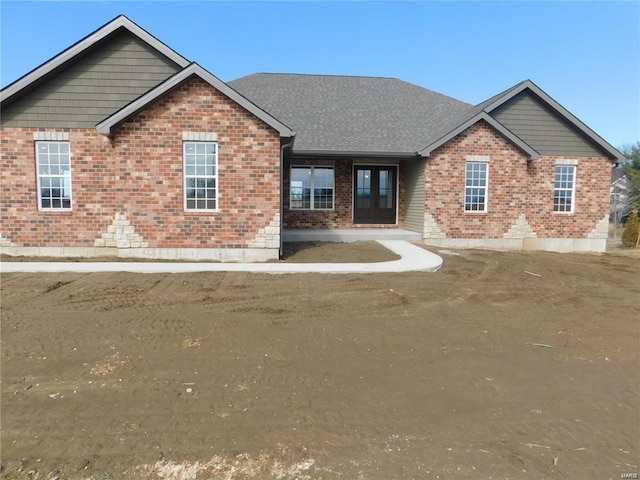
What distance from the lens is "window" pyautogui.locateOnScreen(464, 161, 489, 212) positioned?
14352 mm

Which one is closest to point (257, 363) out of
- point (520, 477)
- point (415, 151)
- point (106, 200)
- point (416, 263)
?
point (520, 477)

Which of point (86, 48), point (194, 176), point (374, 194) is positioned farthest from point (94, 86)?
point (374, 194)

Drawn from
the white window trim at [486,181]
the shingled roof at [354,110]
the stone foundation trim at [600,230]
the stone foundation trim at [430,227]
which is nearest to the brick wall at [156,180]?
the shingled roof at [354,110]

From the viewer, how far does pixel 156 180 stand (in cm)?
1051

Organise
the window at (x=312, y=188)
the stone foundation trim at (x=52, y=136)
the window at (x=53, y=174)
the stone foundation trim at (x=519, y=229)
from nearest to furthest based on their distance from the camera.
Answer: the stone foundation trim at (x=52, y=136) < the window at (x=53, y=174) < the stone foundation trim at (x=519, y=229) < the window at (x=312, y=188)

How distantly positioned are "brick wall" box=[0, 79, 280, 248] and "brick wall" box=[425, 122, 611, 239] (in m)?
6.55

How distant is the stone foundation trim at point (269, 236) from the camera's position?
1077 cm

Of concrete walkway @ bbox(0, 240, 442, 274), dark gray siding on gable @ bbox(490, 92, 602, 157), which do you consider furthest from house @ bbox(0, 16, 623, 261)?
dark gray siding on gable @ bbox(490, 92, 602, 157)

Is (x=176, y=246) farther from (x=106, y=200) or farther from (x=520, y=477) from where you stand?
(x=520, y=477)

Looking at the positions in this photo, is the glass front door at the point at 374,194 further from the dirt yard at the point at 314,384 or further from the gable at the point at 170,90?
the dirt yard at the point at 314,384

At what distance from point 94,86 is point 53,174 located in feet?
8.94

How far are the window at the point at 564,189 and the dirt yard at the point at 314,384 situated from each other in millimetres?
9209

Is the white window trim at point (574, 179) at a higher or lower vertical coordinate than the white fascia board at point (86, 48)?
lower

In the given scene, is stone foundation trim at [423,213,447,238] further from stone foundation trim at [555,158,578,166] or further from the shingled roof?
stone foundation trim at [555,158,578,166]
